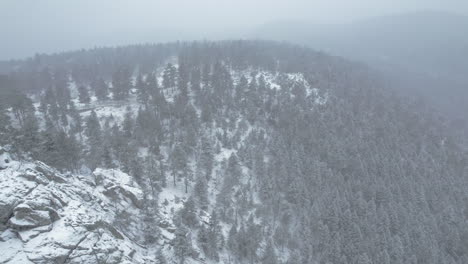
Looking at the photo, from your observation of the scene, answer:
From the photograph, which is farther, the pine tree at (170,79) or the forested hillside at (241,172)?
the pine tree at (170,79)

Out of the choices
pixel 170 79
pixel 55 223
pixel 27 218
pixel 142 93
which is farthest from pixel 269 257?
pixel 170 79

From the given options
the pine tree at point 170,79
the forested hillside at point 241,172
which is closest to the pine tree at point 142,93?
the forested hillside at point 241,172

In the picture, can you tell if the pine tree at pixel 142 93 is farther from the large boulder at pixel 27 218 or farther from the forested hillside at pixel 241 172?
the large boulder at pixel 27 218

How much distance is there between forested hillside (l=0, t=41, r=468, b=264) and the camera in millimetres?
36562

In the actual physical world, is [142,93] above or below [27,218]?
above

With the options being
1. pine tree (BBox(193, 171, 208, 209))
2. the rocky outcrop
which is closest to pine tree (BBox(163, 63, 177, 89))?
pine tree (BBox(193, 171, 208, 209))

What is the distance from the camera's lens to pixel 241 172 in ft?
192

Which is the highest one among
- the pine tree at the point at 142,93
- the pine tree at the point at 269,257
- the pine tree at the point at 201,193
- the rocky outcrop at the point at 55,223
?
the pine tree at the point at 142,93

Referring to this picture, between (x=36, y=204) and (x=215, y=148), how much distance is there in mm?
40383

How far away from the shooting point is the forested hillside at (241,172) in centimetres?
3656

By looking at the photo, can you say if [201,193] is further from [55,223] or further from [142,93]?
[142,93]

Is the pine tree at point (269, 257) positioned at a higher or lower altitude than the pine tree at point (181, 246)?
lower

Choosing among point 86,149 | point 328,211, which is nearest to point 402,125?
point 328,211

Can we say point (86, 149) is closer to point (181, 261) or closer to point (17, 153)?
point (17, 153)
